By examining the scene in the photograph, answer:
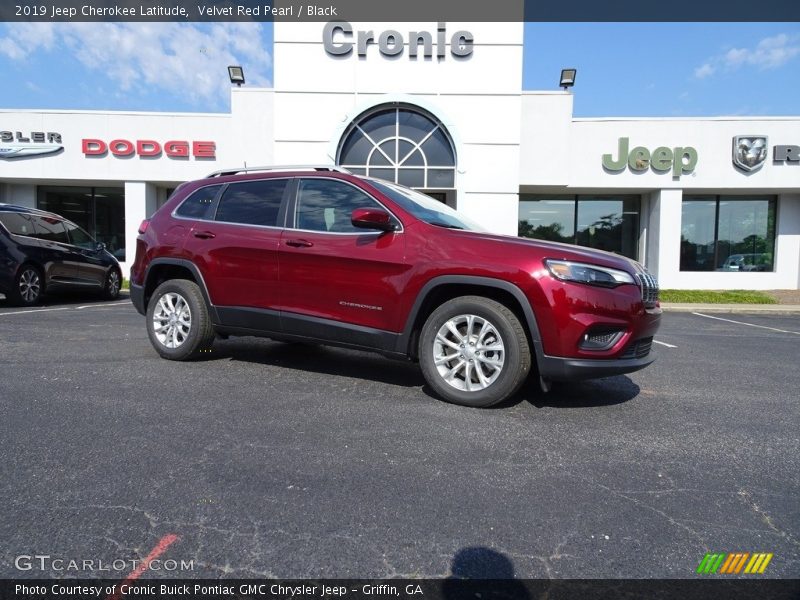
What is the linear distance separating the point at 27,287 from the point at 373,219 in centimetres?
884

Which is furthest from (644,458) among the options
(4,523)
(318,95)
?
(318,95)

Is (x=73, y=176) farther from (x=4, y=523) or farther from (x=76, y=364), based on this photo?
(x=4, y=523)

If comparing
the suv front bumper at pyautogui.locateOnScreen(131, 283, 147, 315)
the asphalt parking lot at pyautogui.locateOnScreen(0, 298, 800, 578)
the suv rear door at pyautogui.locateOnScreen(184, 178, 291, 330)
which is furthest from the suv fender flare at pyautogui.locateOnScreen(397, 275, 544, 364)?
the suv front bumper at pyautogui.locateOnScreen(131, 283, 147, 315)

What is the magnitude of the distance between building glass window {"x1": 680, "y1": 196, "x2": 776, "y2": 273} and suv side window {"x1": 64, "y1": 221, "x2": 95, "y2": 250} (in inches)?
706

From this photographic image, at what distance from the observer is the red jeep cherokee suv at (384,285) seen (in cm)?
364

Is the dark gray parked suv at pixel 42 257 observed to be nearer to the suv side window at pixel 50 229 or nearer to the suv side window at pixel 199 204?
the suv side window at pixel 50 229

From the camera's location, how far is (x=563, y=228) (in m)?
18.8

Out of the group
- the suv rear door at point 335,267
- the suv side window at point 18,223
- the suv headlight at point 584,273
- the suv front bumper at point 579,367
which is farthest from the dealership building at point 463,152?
the suv front bumper at point 579,367

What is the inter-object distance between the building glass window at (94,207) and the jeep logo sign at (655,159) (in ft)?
55.5

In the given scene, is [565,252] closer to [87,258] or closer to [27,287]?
[27,287]

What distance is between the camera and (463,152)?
14.2 m

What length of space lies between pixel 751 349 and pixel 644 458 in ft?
17.9

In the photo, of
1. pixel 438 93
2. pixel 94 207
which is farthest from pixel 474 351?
pixel 94 207

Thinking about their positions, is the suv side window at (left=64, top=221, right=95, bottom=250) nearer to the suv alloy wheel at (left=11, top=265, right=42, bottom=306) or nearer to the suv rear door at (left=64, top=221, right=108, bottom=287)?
the suv rear door at (left=64, top=221, right=108, bottom=287)
